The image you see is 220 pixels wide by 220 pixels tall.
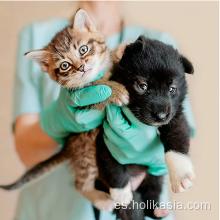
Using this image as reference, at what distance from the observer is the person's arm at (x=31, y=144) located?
5.70 ft

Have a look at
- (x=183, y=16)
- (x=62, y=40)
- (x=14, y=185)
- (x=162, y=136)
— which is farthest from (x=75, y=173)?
(x=183, y=16)

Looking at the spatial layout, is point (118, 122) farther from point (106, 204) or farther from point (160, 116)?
point (106, 204)

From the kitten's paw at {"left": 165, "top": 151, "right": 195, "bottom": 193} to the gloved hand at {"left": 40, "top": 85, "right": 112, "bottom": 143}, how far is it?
1.34ft

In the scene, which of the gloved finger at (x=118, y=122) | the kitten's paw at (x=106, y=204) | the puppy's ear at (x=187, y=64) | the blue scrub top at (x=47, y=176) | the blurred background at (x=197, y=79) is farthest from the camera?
the blurred background at (x=197, y=79)

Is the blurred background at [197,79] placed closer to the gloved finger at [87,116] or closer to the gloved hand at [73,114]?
the gloved hand at [73,114]

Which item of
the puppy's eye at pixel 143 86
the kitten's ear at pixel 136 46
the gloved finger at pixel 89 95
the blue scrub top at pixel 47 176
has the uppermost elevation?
the kitten's ear at pixel 136 46

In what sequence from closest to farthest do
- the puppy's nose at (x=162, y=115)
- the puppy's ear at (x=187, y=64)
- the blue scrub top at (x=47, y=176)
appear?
the puppy's nose at (x=162, y=115) < the puppy's ear at (x=187, y=64) < the blue scrub top at (x=47, y=176)

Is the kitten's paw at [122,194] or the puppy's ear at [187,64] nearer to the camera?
the puppy's ear at [187,64]

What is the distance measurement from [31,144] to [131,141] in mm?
889

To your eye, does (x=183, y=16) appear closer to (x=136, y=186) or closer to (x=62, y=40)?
(x=62, y=40)

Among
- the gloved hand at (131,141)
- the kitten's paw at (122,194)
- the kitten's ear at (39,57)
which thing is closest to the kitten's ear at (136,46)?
the gloved hand at (131,141)

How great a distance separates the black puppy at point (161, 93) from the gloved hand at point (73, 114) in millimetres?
132

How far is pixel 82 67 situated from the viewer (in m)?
1.10

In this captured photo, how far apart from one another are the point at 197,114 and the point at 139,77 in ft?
4.48
